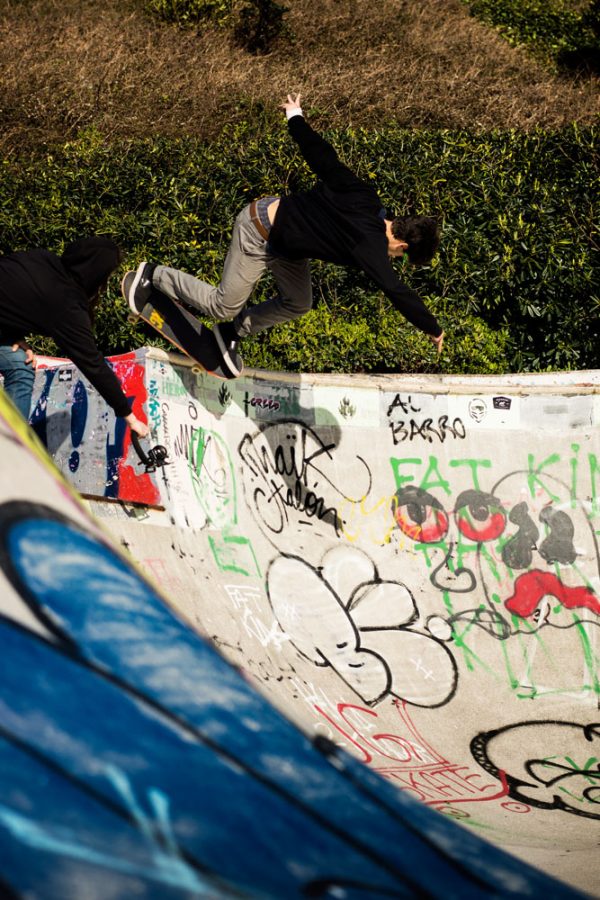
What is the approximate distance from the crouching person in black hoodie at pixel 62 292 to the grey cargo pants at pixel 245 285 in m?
0.97

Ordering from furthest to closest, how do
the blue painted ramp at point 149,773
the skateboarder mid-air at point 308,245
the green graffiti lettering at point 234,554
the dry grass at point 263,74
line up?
the dry grass at point 263,74, the green graffiti lettering at point 234,554, the skateboarder mid-air at point 308,245, the blue painted ramp at point 149,773

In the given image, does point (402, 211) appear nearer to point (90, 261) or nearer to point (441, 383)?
point (441, 383)

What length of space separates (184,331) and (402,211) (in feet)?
12.0

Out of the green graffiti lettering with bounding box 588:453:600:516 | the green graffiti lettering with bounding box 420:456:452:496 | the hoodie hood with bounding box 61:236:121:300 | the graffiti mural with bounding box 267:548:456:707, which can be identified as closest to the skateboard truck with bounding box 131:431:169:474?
the graffiti mural with bounding box 267:548:456:707

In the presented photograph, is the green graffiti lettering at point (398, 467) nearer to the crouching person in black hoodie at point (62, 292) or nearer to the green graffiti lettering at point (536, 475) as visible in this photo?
the green graffiti lettering at point (536, 475)

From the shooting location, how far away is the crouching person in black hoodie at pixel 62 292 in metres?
4.76

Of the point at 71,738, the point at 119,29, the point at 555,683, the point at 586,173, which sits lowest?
the point at 555,683

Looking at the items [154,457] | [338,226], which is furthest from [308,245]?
[154,457]

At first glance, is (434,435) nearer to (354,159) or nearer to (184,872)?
(354,159)

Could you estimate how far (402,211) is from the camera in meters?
8.55

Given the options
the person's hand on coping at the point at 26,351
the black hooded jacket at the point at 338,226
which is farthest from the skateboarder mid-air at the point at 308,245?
the person's hand on coping at the point at 26,351

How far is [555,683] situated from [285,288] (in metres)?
3.56

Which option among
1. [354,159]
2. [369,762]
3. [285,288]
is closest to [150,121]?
[354,159]

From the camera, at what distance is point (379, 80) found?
40.7 feet
